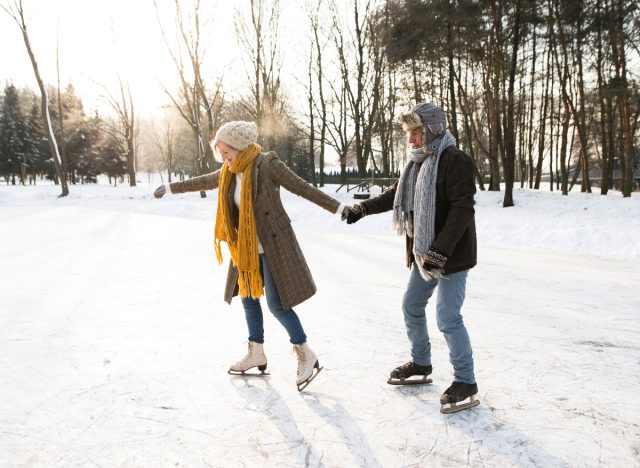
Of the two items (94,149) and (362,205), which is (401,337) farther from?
(94,149)

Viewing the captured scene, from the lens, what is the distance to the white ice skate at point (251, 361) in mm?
3203

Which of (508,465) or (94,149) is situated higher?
(94,149)

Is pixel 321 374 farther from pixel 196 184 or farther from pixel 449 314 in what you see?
pixel 196 184

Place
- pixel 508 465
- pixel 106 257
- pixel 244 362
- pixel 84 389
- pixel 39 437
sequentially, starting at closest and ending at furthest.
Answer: pixel 508 465 → pixel 39 437 → pixel 84 389 → pixel 244 362 → pixel 106 257

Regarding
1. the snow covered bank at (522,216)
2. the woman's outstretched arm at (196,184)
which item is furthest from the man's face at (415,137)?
the snow covered bank at (522,216)

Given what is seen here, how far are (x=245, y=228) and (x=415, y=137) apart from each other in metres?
1.20

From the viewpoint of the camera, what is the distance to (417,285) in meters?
2.78

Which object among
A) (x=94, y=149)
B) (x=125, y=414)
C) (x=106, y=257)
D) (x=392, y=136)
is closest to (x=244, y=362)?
(x=125, y=414)

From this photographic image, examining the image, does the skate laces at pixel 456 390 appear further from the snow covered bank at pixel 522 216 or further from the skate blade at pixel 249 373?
the snow covered bank at pixel 522 216

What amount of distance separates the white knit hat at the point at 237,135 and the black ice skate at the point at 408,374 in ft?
6.06

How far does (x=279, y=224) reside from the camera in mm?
2873

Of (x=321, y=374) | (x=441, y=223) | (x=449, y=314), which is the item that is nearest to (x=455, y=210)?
(x=441, y=223)

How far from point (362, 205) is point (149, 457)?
6.36ft

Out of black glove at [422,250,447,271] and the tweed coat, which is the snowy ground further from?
black glove at [422,250,447,271]
